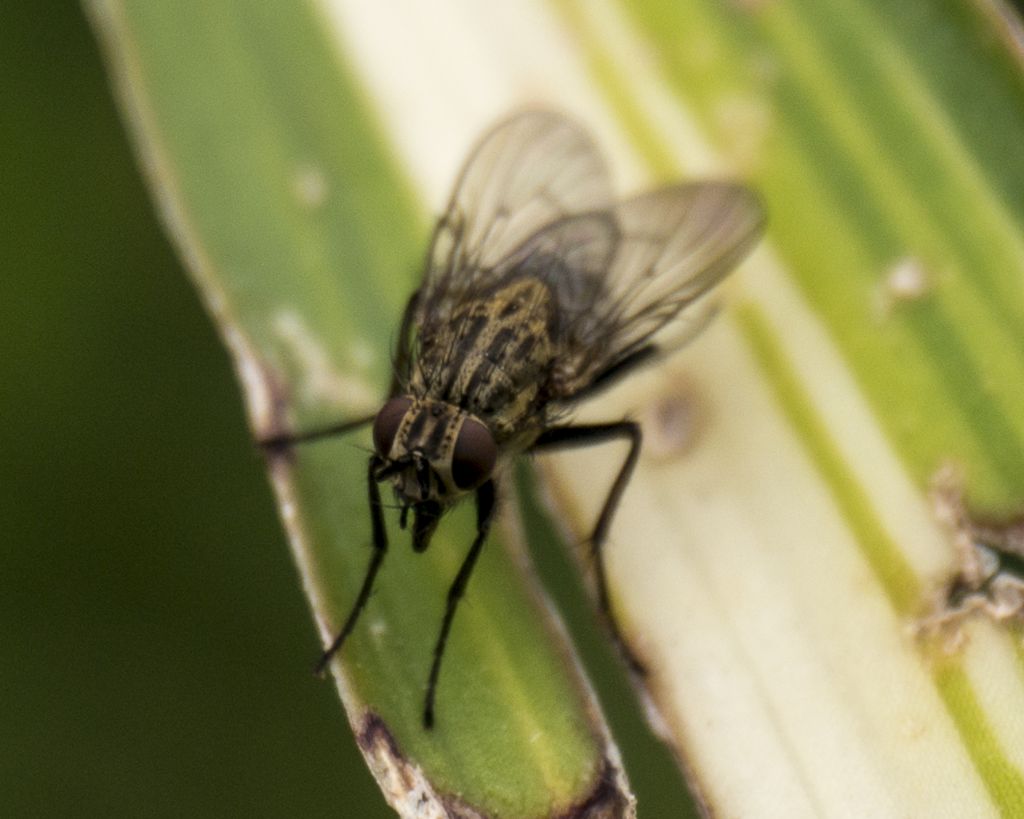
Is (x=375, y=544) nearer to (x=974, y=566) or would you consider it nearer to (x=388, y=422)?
(x=388, y=422)

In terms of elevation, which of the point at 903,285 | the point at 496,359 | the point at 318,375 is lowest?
the point at 903,285

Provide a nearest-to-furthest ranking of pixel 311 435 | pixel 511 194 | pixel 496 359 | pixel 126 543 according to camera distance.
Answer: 1. pixel 496 359
2. pixel 311 435
3. pixel 511 194
4. pixel 126 543

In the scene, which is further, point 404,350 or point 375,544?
point 404,350

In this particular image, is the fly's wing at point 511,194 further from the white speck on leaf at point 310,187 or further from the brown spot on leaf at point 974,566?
the brown spot on leaf at point 974,566

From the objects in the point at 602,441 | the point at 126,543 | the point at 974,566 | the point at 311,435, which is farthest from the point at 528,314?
the point at 126,543

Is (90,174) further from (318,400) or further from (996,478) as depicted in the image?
(996,478)

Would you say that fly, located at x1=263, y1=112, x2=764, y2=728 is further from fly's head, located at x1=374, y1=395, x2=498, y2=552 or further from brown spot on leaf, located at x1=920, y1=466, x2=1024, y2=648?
brown spot on leaf, located at x1=920, y1=466, x2=1024, y2=648

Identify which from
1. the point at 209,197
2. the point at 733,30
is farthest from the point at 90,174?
the point at 733,30

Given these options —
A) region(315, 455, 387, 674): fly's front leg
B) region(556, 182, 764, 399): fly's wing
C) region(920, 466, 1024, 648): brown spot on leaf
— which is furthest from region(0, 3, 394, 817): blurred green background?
region(920, 466, 1024, 648): brown spot on leaf
